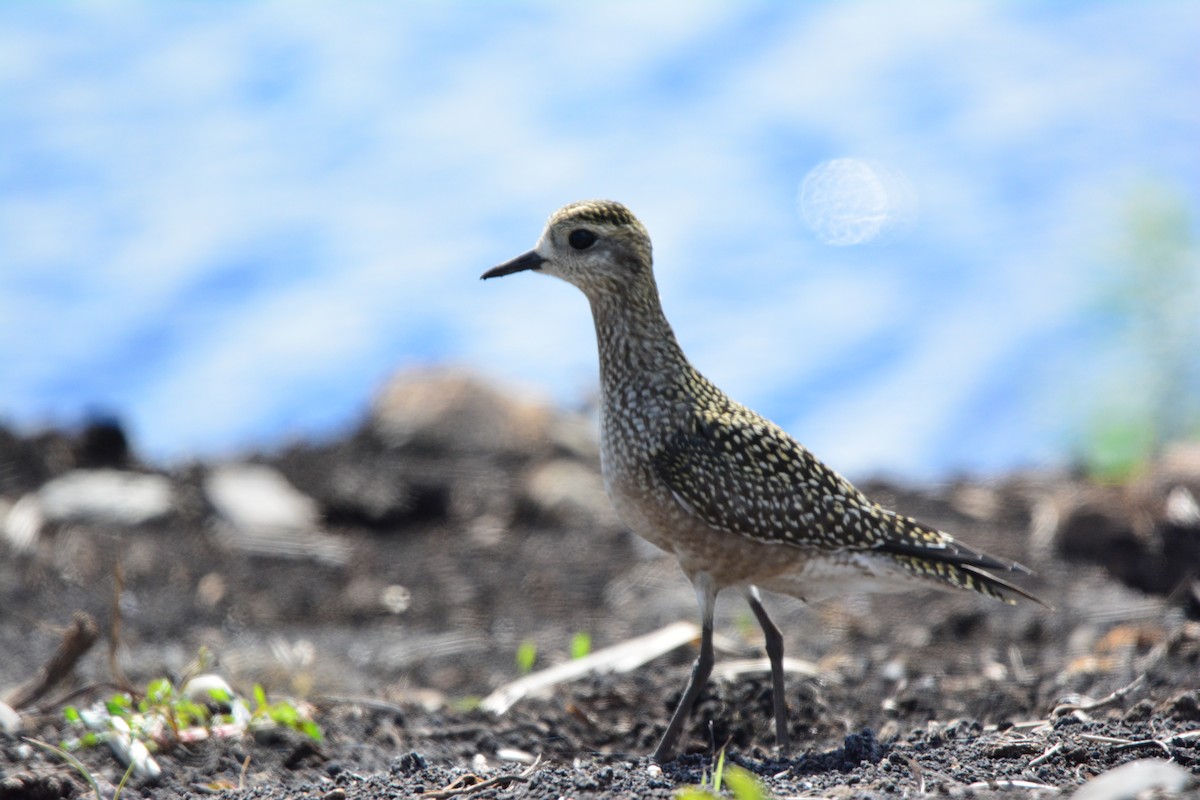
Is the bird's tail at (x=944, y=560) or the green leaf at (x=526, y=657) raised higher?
the bird's tail at (x=944, y=560)

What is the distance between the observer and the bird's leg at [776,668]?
17.5ft

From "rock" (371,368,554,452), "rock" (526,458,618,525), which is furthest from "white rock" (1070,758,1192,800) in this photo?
"rock" (371,368,554,452)

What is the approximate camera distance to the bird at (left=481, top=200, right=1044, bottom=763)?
5301mm

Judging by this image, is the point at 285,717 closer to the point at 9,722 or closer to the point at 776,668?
the point at 9,722

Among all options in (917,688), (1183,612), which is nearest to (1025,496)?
(1183,612)

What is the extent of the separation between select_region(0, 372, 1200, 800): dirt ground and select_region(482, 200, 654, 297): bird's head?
1779mm

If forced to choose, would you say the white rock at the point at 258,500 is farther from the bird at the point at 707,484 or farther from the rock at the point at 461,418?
the bird at the point at 707,484

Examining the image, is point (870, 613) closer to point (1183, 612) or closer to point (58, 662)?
point (1183, 612)

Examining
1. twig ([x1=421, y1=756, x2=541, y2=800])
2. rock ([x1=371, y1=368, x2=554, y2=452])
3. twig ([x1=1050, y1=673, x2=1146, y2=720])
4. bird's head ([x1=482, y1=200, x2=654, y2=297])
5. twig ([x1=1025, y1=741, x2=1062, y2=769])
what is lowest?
twig ([x1=1050, y1=673, x2=1146, y2=720])

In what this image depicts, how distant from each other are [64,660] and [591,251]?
2641mm

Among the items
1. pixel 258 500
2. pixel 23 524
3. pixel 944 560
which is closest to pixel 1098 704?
pixel 944 560

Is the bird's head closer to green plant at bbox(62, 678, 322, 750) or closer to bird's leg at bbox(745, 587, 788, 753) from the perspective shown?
bird's leg at bbox(745, 587, 788, 753)

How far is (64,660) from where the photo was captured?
5.48 m

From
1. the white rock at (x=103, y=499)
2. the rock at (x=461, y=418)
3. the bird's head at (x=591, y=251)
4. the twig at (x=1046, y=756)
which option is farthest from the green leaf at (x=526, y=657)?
the rock at (x=461, y=418)
